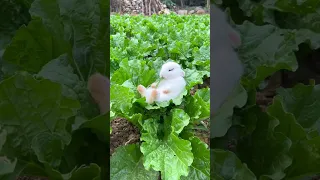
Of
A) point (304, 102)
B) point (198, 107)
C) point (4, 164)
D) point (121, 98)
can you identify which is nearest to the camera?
point (4, 164)

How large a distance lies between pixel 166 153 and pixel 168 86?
0.24 metres

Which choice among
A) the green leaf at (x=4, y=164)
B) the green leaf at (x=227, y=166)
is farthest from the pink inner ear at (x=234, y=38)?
the green leaf at (x=4, y=164)

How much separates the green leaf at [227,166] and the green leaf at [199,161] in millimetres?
358

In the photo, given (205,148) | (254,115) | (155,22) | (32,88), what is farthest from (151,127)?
(155,22)

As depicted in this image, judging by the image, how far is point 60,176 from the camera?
1092 millimetres

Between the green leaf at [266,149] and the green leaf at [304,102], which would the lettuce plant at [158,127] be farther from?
the green leaf at [304,102]

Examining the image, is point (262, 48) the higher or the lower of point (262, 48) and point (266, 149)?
the higher

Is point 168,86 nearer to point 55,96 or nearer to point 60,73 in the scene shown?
point 60,73

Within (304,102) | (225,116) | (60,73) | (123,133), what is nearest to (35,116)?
(60,73)

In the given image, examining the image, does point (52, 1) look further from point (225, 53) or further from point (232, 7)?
point (232, 7)

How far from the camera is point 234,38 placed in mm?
1354

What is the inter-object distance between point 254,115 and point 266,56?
221mm

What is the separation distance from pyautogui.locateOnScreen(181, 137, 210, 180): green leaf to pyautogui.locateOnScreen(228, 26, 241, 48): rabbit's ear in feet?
1.24

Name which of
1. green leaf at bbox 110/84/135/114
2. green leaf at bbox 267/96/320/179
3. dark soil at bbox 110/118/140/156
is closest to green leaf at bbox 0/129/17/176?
dark soil at bbox 110/118/140/156
